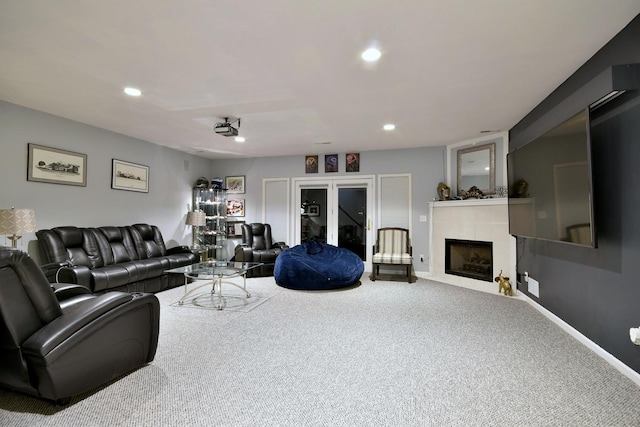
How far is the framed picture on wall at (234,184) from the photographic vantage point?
7359 mm

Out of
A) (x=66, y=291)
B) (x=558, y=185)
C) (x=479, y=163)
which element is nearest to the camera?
(x=66, y=291)

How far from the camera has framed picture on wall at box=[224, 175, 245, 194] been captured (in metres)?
7.36

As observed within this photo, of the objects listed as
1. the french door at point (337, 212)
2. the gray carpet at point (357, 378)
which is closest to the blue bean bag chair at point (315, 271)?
the gray carpet at point (357, 378)

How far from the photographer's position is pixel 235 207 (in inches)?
292

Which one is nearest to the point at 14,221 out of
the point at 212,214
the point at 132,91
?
the point at 132,91

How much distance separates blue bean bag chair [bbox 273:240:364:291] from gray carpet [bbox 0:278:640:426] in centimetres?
116

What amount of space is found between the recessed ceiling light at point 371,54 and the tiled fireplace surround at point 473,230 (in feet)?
10.8

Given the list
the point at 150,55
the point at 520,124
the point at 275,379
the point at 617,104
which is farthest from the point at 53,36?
the point at 520,124

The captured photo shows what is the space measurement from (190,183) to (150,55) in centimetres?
448

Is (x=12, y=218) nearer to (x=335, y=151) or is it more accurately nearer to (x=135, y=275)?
(x=135, y=275)

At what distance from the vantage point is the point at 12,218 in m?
3.32

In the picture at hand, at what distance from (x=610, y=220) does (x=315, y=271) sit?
11.2 feet

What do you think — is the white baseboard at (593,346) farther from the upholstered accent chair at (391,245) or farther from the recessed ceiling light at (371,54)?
the recessed ceiling light at (371,54)

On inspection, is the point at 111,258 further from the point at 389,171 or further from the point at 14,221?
the point at 389,171
